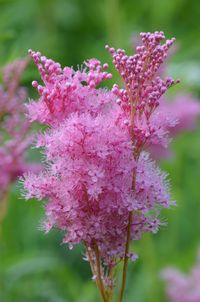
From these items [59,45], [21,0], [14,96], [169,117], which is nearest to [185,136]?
[59,45]

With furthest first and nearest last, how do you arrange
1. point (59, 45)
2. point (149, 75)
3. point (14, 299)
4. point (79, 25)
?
point (79, 25) → point (59, 45) → point (14, 299) → point (149, 75)

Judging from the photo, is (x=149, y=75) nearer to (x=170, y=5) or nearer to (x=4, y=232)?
(x=4, y=232)

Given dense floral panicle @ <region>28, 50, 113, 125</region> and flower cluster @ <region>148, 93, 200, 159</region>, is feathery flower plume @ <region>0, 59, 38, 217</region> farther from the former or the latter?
flower cluster @ <region>148, 93, 200, 159</region>

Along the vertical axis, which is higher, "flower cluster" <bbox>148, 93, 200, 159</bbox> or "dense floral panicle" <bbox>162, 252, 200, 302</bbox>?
"flower cluster" <bbox>148, 93, 200, 159</bbox>

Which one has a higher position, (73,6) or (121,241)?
(73,6)

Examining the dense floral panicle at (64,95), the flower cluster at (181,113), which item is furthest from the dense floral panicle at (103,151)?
the flower cluster at (181,113)

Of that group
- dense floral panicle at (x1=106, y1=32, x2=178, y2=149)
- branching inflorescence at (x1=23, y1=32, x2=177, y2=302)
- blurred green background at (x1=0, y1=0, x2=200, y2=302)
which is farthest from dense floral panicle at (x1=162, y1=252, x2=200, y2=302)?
dense floral panicle at (x1=106, y1=32, x2=178, y2=149)

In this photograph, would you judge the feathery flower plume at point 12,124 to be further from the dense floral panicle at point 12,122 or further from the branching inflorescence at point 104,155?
the branching inflorescence at point 104,155
